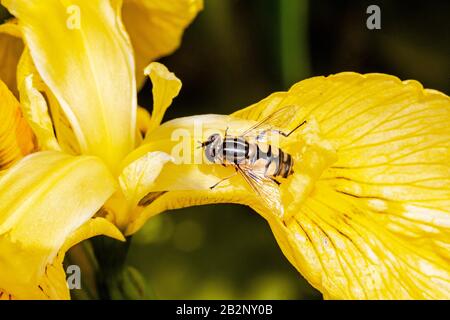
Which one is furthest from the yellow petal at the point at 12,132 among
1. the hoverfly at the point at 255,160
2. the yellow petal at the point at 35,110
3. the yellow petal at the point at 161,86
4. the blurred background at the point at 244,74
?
the blurred background at the point at 244,74

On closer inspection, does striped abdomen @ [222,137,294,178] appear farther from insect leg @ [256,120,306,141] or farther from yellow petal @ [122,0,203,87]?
yellow petal @ [122,0,203,87]

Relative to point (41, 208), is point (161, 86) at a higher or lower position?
higher

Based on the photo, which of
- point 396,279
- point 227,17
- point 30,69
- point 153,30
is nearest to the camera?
point 396,279

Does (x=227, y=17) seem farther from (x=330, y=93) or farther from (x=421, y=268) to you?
(x=421, y=268)

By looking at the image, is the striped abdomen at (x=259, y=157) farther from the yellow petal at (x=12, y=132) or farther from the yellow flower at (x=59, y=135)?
the yellow petal at (x=12, y=132)

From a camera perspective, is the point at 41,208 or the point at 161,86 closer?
the point at 41,208

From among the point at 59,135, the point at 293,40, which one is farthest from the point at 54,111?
the point at 293,40

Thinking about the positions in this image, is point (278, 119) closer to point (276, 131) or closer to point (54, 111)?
point (276, 131)
